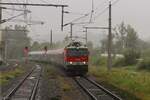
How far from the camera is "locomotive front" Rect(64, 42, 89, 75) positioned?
39.2 m

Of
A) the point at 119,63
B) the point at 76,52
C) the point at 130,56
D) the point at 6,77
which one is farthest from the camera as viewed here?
the point at 119,63

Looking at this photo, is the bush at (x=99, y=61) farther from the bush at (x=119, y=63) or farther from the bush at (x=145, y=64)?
the bush at (x=145, y=64)

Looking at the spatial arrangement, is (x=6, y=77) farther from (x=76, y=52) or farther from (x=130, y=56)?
(x=130, y=56)

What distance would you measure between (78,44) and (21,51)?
293ft

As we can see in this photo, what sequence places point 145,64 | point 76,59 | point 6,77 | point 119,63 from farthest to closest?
point 119,63 < point 145,64 < point 76,59 < point 6,77

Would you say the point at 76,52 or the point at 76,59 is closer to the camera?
the point at 76,59

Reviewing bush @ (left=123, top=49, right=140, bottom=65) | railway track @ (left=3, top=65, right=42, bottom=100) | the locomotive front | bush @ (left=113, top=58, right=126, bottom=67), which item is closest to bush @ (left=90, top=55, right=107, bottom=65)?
bush @ (left=113, top=58, right=126, bottom=67)

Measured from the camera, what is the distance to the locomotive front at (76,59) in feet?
129

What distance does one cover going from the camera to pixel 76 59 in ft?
129

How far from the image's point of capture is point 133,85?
29156mm

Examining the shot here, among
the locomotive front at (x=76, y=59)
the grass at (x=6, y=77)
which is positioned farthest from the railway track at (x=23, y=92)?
the locomotive front at (x=76, y=59)

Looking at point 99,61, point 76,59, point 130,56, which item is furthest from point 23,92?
point 99,61

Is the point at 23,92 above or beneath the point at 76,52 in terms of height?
beneath

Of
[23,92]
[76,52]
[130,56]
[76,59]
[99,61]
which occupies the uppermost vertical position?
[76,52]
